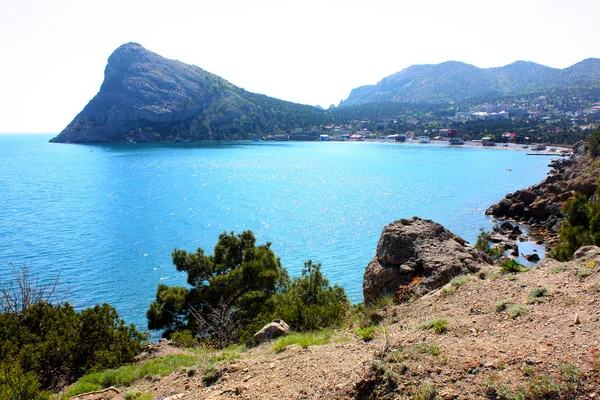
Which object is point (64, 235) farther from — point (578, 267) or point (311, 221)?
point (578, 267)

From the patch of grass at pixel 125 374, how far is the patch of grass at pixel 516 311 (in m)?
6.97

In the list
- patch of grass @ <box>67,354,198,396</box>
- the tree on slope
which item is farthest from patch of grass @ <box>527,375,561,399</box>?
the tree on slope

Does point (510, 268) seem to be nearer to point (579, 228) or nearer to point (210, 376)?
point (210, 376)

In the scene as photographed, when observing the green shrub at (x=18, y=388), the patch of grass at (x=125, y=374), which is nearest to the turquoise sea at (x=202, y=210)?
the patch of grass at (x=125, y=374)

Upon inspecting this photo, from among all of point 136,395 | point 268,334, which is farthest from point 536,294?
point 136,395

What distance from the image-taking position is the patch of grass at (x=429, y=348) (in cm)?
692

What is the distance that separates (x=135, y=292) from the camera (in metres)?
28.6

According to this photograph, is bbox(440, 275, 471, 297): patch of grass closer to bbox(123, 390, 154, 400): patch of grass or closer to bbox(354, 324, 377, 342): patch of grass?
bbox(354, 324, 377, 342): patch of grass

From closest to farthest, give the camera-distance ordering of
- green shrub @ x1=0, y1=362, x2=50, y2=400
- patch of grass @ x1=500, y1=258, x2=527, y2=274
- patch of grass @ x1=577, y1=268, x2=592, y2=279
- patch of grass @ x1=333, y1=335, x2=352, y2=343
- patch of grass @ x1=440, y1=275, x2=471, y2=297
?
1. green shrub @ x1=0, y1=362, x2=50, y2=400
2. patch of grass @ x1=577, y1=268, x2=592, y2=279
3. patch of grass @ x1=333, y1=335, x2=352, y2=343
4. patch of grass @ x1=440, y1=275, x2=471, y2=297
5. patch of grass @ x1=500, y1=258, x2=527, y2=274

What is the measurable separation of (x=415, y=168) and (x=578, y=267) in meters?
92.0

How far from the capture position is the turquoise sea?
32.8m

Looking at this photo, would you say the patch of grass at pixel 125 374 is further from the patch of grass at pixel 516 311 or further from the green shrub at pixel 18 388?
the patch of grass at pixel 516 311

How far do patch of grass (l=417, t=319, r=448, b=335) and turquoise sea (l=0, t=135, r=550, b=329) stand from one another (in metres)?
18.3

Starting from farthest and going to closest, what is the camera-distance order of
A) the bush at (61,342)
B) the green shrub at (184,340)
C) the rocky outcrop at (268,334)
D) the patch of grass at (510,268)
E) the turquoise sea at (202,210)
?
1. the turquoise sea at (202,210)
2. the green shrub at (184,340)
3. the bush at (61,342)
4. the rocky outcrop at (268,334)
5. the patch of grass at (510,268)
